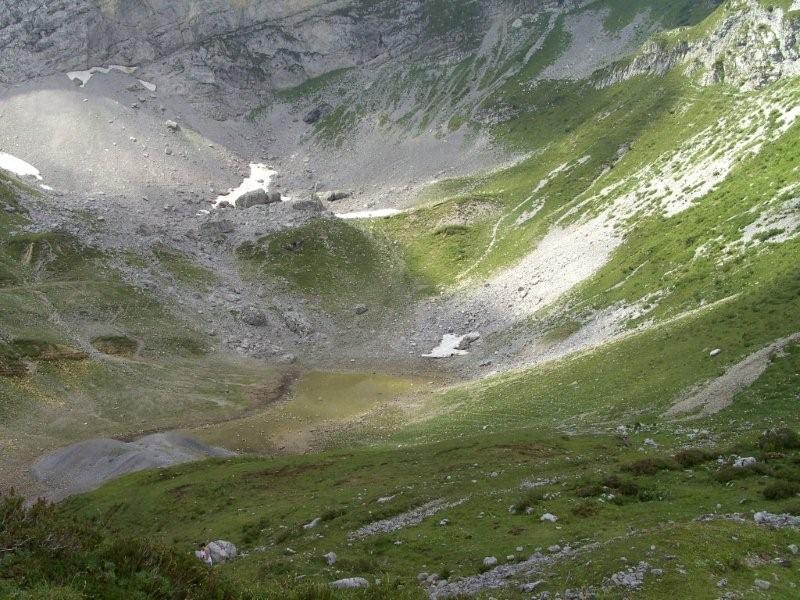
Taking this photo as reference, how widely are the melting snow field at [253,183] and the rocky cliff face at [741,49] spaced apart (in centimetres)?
10802

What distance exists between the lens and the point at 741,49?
100 metres

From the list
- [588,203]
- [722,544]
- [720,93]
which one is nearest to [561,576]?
[722,544]

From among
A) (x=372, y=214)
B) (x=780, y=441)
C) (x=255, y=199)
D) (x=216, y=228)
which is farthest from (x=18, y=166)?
(x=780, y=441)

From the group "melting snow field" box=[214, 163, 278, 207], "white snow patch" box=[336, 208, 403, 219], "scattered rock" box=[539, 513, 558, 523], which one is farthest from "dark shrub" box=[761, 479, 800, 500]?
"melting snow field" box=[214, 163, 278, 207]

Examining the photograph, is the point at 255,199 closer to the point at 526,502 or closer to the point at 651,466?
the point at 526,502

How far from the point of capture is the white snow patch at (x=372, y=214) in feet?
443

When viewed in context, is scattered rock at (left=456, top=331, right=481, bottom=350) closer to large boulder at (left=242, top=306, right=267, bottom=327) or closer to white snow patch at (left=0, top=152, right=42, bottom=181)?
large boulder at (left=242, top=306, right=267, bottom=327)

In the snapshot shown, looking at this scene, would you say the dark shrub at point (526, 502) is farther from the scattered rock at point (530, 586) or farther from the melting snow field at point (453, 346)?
the melting snow field at point (453, 346)

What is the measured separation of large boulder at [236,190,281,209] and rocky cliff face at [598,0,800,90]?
3765 inches

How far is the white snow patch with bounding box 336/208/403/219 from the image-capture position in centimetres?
13512

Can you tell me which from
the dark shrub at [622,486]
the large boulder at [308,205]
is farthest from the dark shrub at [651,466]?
the large boulder at [308,205]

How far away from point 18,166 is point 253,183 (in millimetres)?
59610

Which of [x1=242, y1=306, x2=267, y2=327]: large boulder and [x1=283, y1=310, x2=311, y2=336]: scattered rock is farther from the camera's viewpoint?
[x1=242, y1=306, x2=267, y2=327]: large boulder

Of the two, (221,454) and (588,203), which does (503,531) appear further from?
(588,203)
